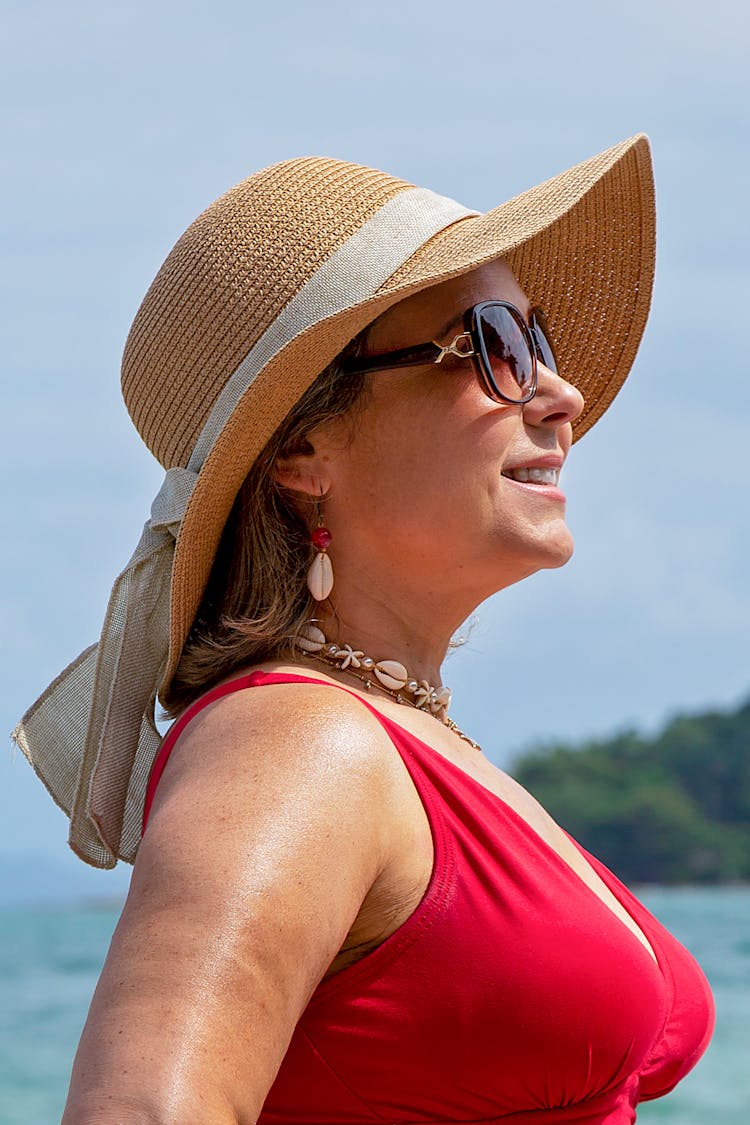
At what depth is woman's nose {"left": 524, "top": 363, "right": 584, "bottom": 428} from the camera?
2510 mm

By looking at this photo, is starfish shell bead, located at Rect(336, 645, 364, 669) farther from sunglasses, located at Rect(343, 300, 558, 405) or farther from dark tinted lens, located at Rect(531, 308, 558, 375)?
dark tinted lens, located at Rect(531, 308, 558, 375)

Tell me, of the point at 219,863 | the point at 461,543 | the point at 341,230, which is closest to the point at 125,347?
the point at 341,230

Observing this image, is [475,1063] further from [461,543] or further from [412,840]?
[461,543]

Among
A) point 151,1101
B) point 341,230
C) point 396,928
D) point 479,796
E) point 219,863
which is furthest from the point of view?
point 341,230

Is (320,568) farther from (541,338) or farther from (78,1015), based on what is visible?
(78,1015)

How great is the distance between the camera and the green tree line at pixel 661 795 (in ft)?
188

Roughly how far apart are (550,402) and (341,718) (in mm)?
760

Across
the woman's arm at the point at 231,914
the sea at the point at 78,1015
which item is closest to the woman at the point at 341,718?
the woman's arm at the point at 231,914

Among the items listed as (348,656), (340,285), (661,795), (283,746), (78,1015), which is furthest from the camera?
(661,795)

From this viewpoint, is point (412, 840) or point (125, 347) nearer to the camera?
point (412, 840)

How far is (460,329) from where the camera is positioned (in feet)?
8.00

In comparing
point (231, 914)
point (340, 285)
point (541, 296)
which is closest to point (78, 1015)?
point (541, 296)

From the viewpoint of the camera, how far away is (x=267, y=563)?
2.43 meters

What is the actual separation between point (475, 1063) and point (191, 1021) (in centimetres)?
44
